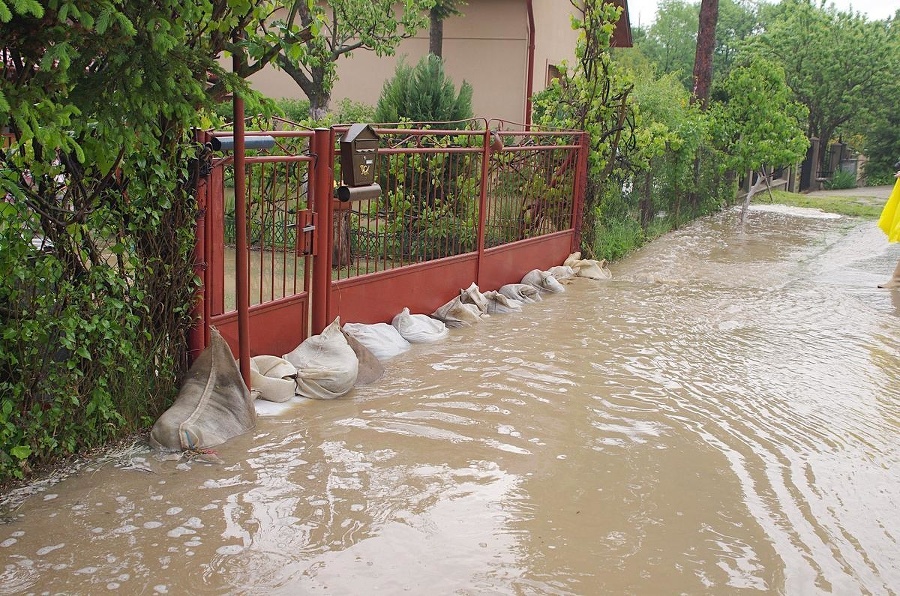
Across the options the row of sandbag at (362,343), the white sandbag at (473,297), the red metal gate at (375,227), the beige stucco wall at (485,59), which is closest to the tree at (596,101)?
the red metal gate at (375,227)

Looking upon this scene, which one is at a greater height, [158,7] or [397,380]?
[158,7]

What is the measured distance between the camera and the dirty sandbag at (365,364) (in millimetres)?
6352

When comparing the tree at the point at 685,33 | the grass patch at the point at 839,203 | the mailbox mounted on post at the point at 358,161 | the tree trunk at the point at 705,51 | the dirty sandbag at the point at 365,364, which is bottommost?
the dirty sandbag at the point at 365,364

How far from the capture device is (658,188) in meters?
15.1

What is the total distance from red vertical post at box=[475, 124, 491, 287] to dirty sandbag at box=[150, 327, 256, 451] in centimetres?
403

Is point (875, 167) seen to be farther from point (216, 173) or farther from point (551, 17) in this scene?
point (216, 173)

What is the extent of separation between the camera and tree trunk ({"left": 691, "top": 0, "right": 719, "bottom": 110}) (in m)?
19.3

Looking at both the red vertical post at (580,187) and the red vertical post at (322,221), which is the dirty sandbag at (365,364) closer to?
the red vertical post at (322,221)

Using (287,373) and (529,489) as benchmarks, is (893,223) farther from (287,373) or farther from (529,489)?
(287,373)

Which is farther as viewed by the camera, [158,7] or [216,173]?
[216,173]

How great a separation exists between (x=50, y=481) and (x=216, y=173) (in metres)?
2.03

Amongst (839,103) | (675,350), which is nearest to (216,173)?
(675,350)

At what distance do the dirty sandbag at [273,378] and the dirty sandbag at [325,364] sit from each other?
0.28 feet

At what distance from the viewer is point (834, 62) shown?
1164 inches
